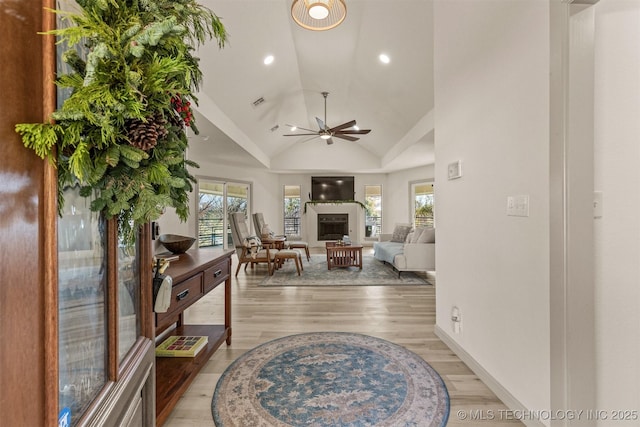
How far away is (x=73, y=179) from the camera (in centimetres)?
64

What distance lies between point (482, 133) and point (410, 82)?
263cm

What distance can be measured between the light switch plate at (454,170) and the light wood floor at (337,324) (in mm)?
1421

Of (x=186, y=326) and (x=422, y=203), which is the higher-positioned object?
(x=422, y=203)

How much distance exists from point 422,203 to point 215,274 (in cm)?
690

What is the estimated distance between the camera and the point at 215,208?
22.7 ft

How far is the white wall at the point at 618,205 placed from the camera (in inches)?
48.4

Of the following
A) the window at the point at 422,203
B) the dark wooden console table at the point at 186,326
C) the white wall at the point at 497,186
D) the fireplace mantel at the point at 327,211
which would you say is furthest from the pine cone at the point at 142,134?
the fireplace mantel at the point at 327,211

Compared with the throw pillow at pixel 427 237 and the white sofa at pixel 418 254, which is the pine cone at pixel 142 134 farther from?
the throw pillow at pixel 427 237

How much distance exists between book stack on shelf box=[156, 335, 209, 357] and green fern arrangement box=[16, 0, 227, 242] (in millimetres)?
1623

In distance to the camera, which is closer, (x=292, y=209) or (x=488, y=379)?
(x=488, y=379)

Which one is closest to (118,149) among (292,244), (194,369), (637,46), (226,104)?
(194,369)

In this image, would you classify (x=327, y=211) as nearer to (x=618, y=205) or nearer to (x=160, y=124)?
(x=618, y=205)

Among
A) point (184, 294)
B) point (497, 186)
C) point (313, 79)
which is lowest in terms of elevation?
point (184, 294)

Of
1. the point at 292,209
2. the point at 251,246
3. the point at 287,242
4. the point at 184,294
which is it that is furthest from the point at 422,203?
the point at 184,294
